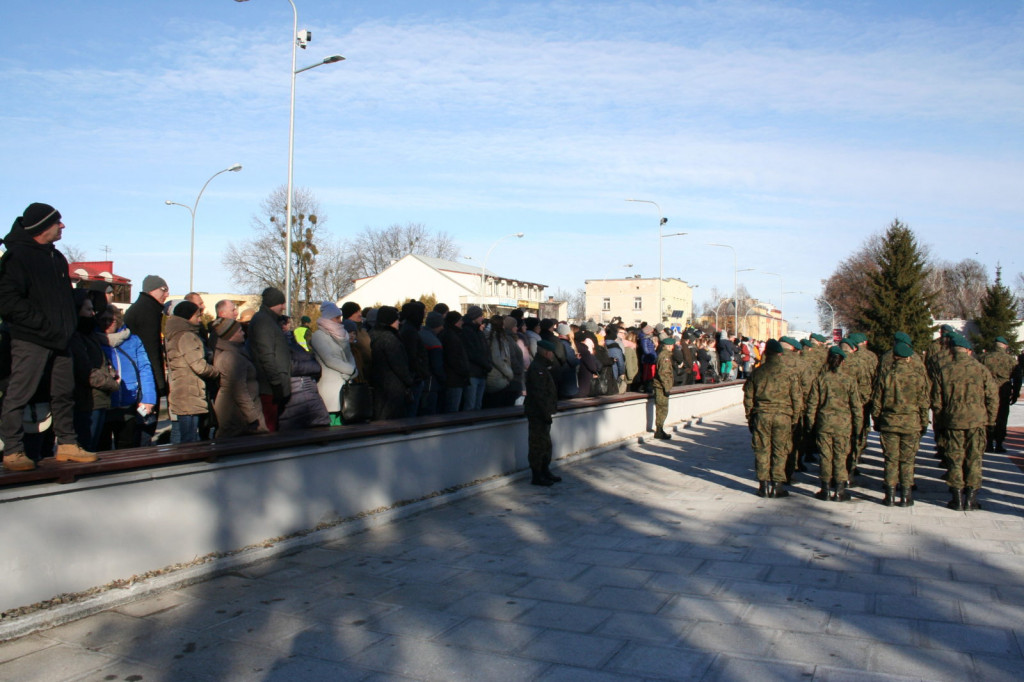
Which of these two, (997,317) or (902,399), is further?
(997,317)

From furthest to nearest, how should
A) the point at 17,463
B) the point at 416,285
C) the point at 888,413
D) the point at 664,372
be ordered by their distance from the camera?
the point at 416,285, the point at 664,372, the point at 888,413, the point at 17,463

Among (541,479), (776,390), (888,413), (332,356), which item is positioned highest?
(332,356)

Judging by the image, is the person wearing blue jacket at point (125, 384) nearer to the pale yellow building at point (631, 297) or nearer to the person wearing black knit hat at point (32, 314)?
the person wearing black knit hat at point (32, 314)

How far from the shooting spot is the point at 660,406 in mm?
16406

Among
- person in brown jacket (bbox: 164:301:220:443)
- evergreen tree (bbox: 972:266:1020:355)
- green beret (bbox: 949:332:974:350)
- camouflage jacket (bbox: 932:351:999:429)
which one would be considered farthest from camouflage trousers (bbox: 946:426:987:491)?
evergreen tree (bbox: 972:266:1020:355)

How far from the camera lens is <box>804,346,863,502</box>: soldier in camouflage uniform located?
10.2m

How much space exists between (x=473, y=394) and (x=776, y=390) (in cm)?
422

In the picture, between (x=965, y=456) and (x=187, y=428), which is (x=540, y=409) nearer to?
(x=187, y=428)

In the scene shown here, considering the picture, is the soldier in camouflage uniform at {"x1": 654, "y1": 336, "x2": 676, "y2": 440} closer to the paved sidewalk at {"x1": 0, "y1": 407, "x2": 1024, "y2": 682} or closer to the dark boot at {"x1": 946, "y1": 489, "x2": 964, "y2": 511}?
the paved sidewalk at {"x1": 0, "y1": 407, "x2": 1024, "y2": 682}

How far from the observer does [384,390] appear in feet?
32.2

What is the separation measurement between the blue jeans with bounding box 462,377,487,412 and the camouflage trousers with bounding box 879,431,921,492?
5.47 meters

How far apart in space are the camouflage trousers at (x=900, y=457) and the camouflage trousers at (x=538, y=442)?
412cm

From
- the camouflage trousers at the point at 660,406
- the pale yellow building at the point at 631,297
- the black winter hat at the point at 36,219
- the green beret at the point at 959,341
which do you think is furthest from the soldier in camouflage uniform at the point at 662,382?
the pale yellow building at the point at 631,297

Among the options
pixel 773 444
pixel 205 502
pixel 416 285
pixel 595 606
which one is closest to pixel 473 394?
pixel 773 444
